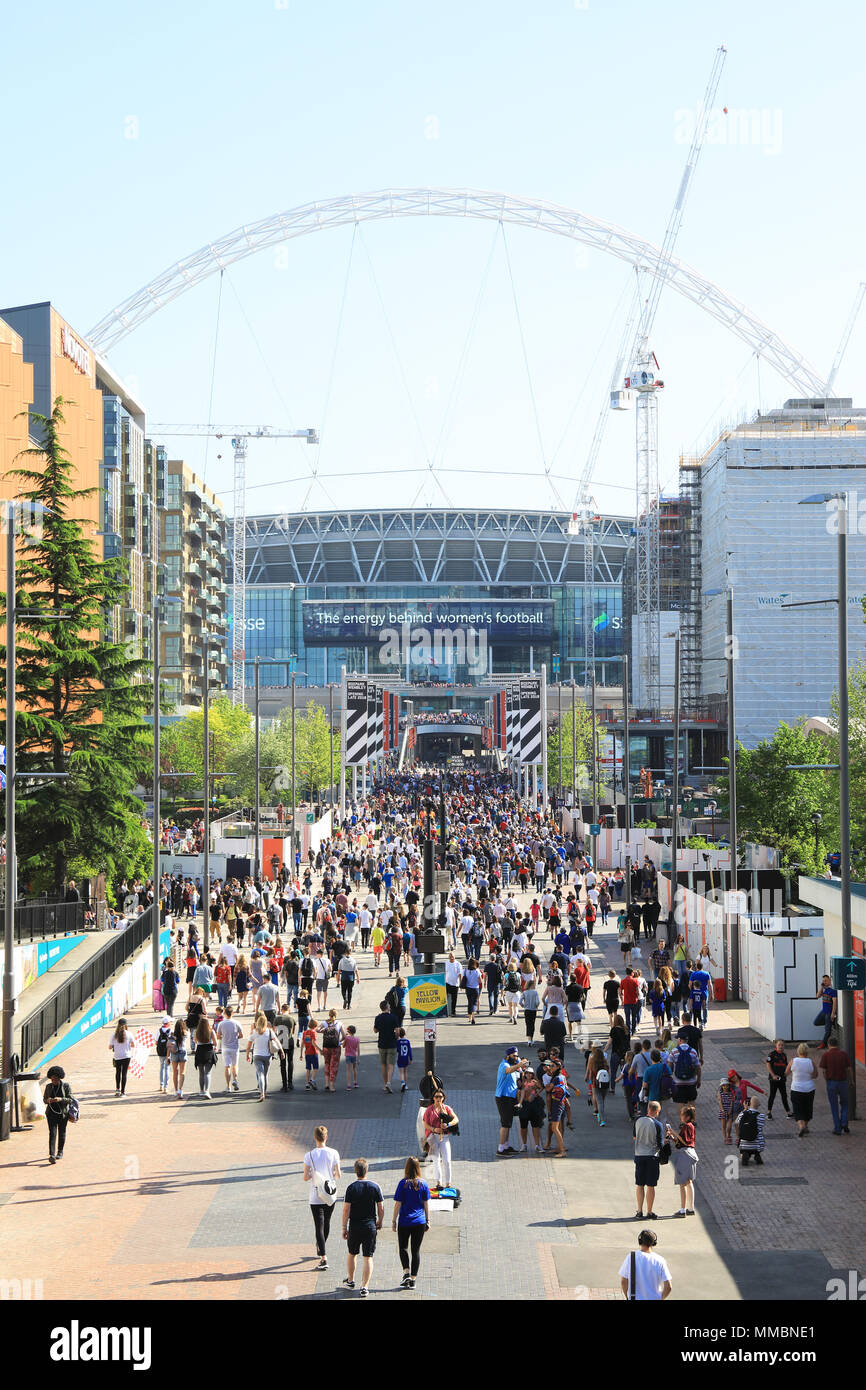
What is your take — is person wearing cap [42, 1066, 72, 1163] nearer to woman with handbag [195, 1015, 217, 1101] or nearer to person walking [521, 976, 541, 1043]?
woman with handbag [195, 1015, 217, 1101]

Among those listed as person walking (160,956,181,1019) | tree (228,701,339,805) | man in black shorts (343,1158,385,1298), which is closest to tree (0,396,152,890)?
person walking (160,956,181,1019)

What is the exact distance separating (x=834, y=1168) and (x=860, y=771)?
17.9 m

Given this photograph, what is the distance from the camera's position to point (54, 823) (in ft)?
124

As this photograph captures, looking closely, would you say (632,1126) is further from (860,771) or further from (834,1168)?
(860,771)

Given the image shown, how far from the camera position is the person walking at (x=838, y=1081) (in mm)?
19172

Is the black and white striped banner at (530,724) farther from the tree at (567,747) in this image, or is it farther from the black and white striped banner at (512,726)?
the tree at (567,747)

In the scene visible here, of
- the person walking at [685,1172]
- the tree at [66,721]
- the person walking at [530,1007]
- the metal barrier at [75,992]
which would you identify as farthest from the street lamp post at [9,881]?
the tree at [66,721]

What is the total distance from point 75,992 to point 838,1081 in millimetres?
14198

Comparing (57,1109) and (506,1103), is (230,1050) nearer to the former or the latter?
(57,1109)

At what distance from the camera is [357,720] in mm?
62719

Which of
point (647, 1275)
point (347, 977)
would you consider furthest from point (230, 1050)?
point (647, 1275)

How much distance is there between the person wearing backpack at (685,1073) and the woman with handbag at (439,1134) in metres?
3.82

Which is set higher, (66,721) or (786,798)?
(66,721)
